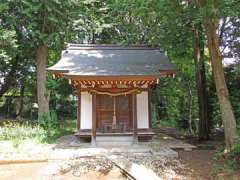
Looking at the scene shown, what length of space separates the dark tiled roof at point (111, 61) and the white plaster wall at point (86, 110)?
1.26 meters

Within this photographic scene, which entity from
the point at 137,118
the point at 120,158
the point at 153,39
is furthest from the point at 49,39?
the point at 120,158

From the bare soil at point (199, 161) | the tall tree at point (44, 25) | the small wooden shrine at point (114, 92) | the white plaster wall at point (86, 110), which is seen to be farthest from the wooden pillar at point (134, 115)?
the tall tree at point (44, 25)

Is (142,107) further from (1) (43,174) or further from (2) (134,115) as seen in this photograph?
(1) (43,174)

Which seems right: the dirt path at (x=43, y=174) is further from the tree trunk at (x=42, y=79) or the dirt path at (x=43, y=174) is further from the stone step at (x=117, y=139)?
the tree trunk at (x=42, y=79)

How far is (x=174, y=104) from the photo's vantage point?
24.0m

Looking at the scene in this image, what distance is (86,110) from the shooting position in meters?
13.7

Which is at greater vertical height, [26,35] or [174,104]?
[26,35]

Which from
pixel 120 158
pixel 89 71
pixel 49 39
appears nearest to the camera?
pixel 120 158

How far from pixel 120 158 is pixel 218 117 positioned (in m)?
8.00

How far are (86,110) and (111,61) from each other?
7.71ft

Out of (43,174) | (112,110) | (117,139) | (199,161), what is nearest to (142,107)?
(112,110)

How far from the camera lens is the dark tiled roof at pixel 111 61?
12.7 meters

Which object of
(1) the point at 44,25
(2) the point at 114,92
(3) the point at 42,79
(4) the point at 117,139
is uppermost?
(1) the point at 44,25

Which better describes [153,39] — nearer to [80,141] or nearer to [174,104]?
[80,141]
